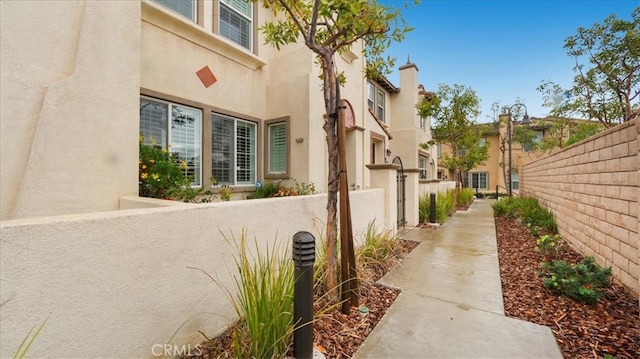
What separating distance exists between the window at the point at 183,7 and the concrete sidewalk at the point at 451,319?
24.0 ft

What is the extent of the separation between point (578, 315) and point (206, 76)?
315 inches

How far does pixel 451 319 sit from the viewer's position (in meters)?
3.18

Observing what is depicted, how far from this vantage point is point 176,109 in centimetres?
619

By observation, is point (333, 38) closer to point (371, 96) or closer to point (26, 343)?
point (26, 343)

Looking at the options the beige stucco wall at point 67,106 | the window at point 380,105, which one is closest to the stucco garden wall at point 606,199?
the beige stucco wall at point 67,106

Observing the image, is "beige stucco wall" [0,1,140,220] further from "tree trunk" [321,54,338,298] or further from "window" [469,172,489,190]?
"window" [469,172,489,190]

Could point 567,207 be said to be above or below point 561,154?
below

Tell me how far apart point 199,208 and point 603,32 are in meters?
11.0

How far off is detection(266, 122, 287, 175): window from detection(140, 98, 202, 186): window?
213 cm

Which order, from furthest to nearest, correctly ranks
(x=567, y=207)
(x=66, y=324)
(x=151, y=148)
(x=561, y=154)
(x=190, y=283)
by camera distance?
(x=561, y=154) → (x=567, y=207) → (x=151, y=148) → (x=190, y=283) → (x=66, y=324)

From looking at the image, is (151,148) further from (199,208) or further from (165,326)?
(165,326)

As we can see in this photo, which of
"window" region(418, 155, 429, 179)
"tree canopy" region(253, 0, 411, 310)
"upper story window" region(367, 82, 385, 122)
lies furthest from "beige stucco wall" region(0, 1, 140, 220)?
"window" region(418, 155, 429, 179)

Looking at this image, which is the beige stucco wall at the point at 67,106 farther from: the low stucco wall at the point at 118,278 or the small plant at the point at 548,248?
the small plant at the point at 548,248

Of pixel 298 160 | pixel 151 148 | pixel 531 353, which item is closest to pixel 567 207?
pixel 531 353
